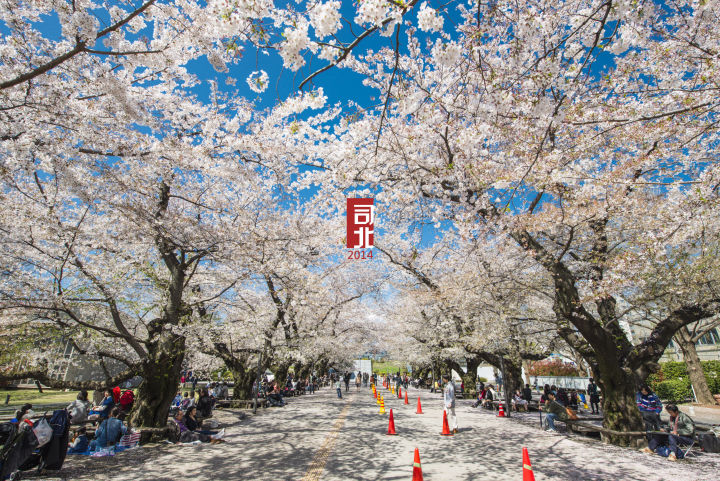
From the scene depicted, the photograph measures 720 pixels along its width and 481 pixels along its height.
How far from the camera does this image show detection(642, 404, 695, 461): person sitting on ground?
7.56 m

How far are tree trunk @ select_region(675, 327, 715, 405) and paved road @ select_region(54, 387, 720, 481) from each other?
12.3m

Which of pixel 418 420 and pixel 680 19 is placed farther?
pixel 418 420

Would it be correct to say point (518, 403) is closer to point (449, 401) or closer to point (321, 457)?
point (449, 401)

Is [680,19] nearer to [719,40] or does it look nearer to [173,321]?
[719,40]

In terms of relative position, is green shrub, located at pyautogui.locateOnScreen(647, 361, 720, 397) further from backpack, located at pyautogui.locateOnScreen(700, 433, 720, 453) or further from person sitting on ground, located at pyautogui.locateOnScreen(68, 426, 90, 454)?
person sitting on ground, located at pyautogui.locateOnScreen(68, 426, 90, 454)

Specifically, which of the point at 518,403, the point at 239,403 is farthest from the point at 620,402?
the point at 239,403

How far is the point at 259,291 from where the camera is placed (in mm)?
20109

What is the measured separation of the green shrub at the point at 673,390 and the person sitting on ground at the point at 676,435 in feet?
61.4

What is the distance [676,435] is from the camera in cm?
765

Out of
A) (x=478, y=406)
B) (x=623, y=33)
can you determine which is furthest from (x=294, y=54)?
(x=478, y=406)

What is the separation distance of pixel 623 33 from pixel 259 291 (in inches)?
764

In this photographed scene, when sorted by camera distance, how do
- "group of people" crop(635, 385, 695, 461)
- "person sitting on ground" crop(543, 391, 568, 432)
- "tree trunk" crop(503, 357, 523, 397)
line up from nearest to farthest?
1. "group of people" crop(635, 385, 695, 461)
2. "person sitting on ground" crop(543, 391, 568, 432)
3. "tree trunk" crop(503, 357, 523, 397)

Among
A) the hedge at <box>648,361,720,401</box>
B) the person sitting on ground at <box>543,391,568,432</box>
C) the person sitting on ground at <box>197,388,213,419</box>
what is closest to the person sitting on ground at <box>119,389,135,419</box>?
the person sitting on ground at <box>197,388,213,419</box>

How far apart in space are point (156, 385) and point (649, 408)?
45.7 feet
